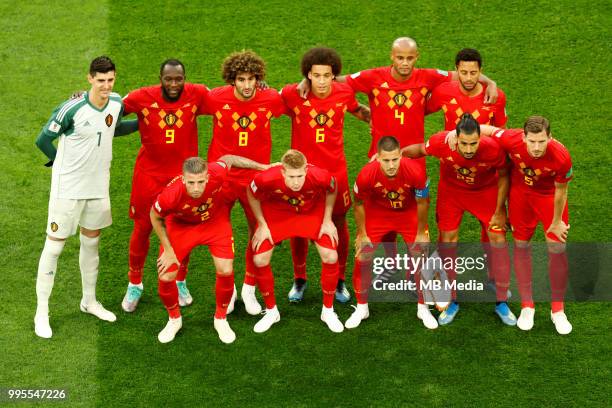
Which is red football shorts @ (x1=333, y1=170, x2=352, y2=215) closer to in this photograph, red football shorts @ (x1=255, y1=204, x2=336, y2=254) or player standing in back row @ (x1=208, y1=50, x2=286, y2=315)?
red football shorts @ (x1=255, y1=204, x2=336, y2=254)

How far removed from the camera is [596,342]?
9.02m

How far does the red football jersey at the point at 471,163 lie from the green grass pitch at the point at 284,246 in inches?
45.5

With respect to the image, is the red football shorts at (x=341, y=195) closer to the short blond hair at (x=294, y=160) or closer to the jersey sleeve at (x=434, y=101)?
the short blond hair at (x=294, y=160)

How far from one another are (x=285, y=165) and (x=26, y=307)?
8.46ft

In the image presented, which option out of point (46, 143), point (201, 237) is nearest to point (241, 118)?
point (201, 237)

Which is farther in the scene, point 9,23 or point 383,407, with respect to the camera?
point 9,23

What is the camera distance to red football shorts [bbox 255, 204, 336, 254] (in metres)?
9.14

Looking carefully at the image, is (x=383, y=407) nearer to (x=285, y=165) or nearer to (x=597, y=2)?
(x=285, y=165)

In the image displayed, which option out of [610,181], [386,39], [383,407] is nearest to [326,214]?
[383,407]

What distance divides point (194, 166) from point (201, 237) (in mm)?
731

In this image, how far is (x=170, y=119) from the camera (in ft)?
30.1

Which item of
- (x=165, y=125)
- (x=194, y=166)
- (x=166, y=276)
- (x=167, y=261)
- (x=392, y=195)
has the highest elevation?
(x=165, y=125)

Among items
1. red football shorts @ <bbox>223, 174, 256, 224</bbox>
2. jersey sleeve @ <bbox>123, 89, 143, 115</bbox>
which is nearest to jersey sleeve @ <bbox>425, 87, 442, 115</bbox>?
red football shorts @ <bbox>223, 174, 256, 224</bbox>

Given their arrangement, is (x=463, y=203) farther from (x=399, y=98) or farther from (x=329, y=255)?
(x=329, y=255)
